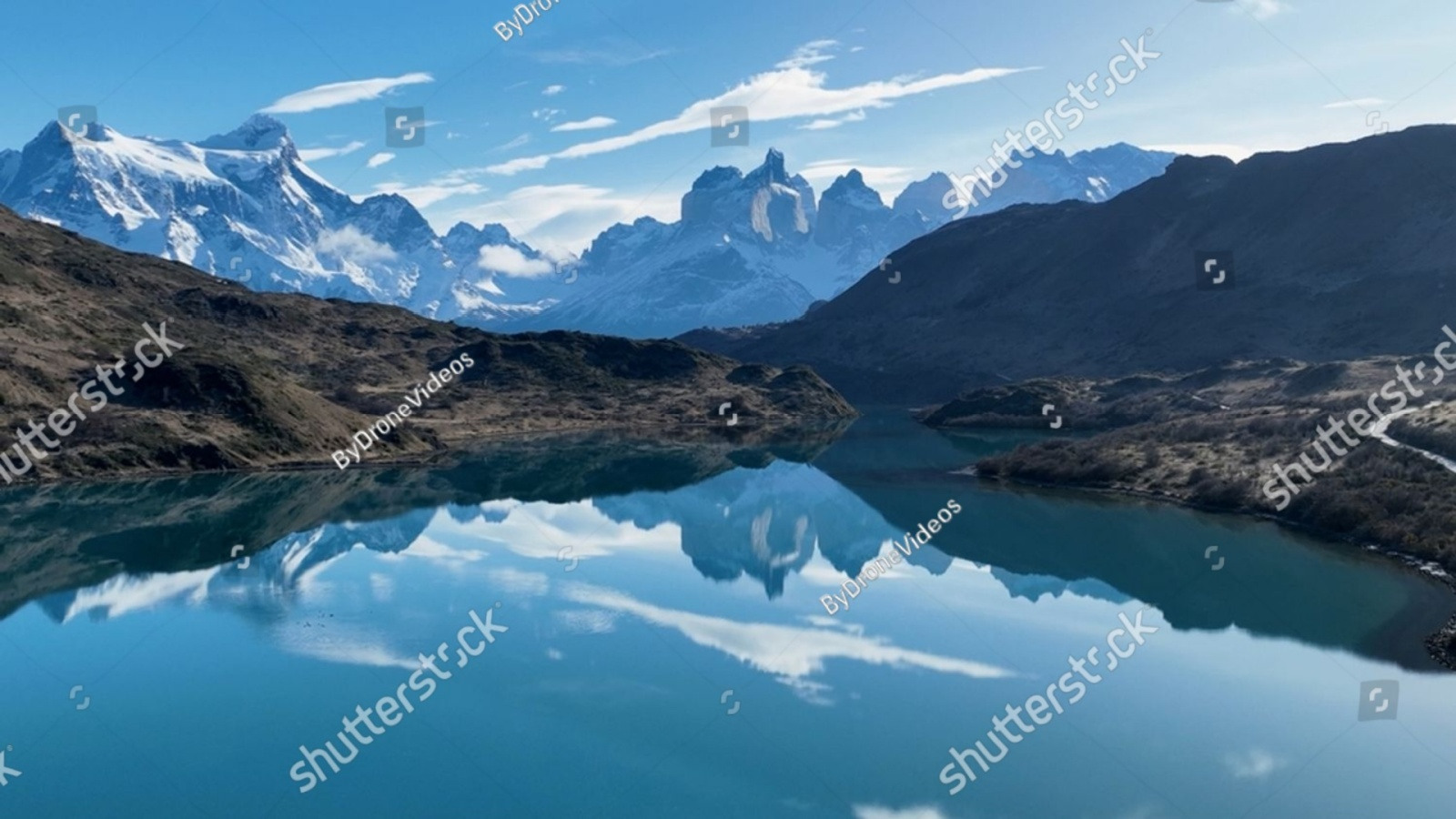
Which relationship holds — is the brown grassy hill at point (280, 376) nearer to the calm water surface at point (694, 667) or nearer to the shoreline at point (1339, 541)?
the calm water surface at point (694, 667)

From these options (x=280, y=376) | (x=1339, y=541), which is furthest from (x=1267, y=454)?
(x=280, y=376)

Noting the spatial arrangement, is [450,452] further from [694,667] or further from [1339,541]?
[1339,541]

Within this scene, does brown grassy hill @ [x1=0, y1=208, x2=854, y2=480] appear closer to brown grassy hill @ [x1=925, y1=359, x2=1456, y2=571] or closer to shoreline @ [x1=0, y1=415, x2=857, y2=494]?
shoreline @ [x1=0, y1=415, x2=857, y2=494]

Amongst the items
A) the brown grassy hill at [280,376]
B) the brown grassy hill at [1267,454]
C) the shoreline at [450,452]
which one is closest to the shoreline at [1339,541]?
the brown grassy hill at [1267,454]

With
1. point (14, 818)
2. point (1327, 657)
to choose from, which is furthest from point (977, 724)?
A: point (14, 818)

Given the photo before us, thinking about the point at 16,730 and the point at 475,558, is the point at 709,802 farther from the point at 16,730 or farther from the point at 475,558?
the point at 475,558

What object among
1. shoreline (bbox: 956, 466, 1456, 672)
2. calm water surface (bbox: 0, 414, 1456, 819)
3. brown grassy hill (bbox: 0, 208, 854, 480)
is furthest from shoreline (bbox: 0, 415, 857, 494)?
shoreline (bbox: 956, 466, 1456, 672)
